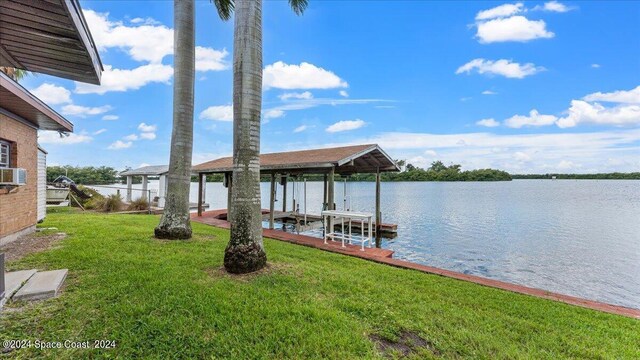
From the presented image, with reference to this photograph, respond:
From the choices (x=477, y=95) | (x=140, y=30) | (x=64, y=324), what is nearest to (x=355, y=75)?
(x=477, y=95)

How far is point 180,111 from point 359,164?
8105 millimetres

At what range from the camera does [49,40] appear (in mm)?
2873

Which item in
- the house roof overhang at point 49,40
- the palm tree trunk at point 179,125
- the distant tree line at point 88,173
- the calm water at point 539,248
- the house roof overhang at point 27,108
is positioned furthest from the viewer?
the distant tree line at point 88,173

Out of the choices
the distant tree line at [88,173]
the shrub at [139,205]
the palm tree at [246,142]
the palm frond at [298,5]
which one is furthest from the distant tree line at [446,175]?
the palm tree at [246,142]

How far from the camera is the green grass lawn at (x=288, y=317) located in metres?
3.11

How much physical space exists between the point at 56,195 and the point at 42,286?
A: 19651mm

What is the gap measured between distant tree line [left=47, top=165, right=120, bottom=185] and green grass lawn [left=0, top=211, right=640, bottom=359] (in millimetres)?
42280

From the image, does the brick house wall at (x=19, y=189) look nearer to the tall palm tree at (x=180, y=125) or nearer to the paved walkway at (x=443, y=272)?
the tall palm tree at (x=180, y=125)

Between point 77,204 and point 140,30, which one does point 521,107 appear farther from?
point 77,204

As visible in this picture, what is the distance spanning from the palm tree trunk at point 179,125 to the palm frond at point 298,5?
2877 mm

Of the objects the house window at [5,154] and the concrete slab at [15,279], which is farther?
the house window at [5,154]

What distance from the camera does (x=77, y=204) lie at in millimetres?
17938

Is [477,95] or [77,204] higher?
[477,95]

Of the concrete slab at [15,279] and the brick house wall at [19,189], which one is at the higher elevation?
the brick house wall at [19,189]
